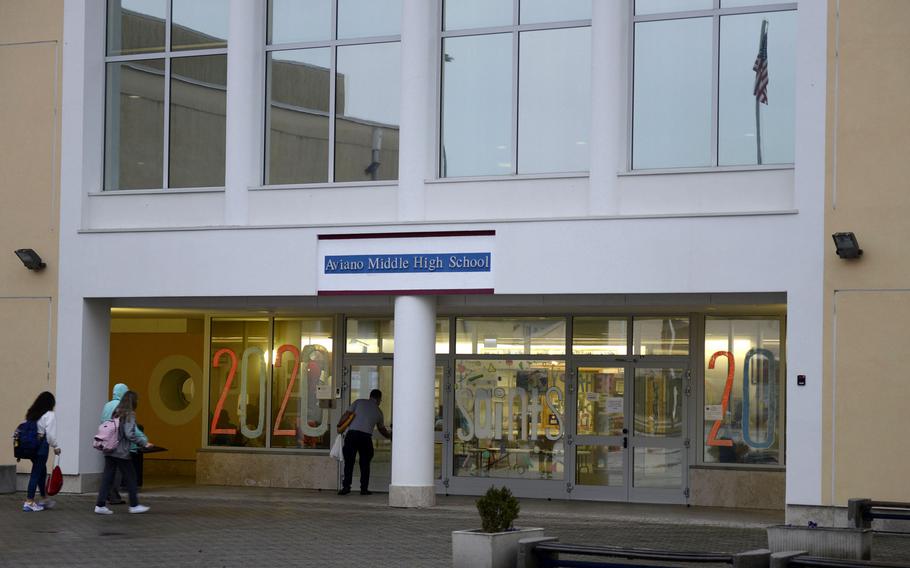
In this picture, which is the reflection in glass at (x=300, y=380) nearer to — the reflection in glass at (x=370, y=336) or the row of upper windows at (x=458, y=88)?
the reflection in glass at (x=370, y=336)

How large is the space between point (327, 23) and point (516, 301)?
17.1 ft

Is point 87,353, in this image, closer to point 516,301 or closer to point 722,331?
point 516,301

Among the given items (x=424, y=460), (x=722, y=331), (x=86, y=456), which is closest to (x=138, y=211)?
(x=86, y=456)

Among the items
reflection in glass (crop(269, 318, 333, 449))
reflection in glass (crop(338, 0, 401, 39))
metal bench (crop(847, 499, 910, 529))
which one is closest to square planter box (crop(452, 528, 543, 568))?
metal bench (crop(847, 499, 910, 529))

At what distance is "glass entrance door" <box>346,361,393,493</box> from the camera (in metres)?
22.5

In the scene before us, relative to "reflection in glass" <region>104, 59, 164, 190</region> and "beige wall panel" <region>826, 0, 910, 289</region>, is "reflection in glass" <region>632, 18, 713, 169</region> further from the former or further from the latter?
"reflection in glass" <region>104, 59, 164, 190</region>

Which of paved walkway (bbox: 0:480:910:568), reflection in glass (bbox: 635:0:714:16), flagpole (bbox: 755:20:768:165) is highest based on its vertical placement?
reflection in glass (bbox: 635:0:714:16)

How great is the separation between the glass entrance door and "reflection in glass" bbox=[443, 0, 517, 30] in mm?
5836

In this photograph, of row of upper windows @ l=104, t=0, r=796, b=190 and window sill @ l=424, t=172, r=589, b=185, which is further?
window sill @ l=424, t=172, r=589, b=185

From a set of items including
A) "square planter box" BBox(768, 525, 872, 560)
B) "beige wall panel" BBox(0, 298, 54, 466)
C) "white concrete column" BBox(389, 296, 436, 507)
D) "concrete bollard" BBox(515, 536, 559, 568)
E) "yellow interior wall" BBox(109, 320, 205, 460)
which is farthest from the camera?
"yellow interior wall" BBox(109, 320, 205, 460)

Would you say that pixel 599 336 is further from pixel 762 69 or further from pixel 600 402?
pixel 762 69

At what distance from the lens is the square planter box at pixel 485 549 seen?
12.0 metres

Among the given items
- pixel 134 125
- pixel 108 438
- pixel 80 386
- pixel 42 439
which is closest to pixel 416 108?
pixel 134 125

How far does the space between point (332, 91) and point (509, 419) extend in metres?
5.86
